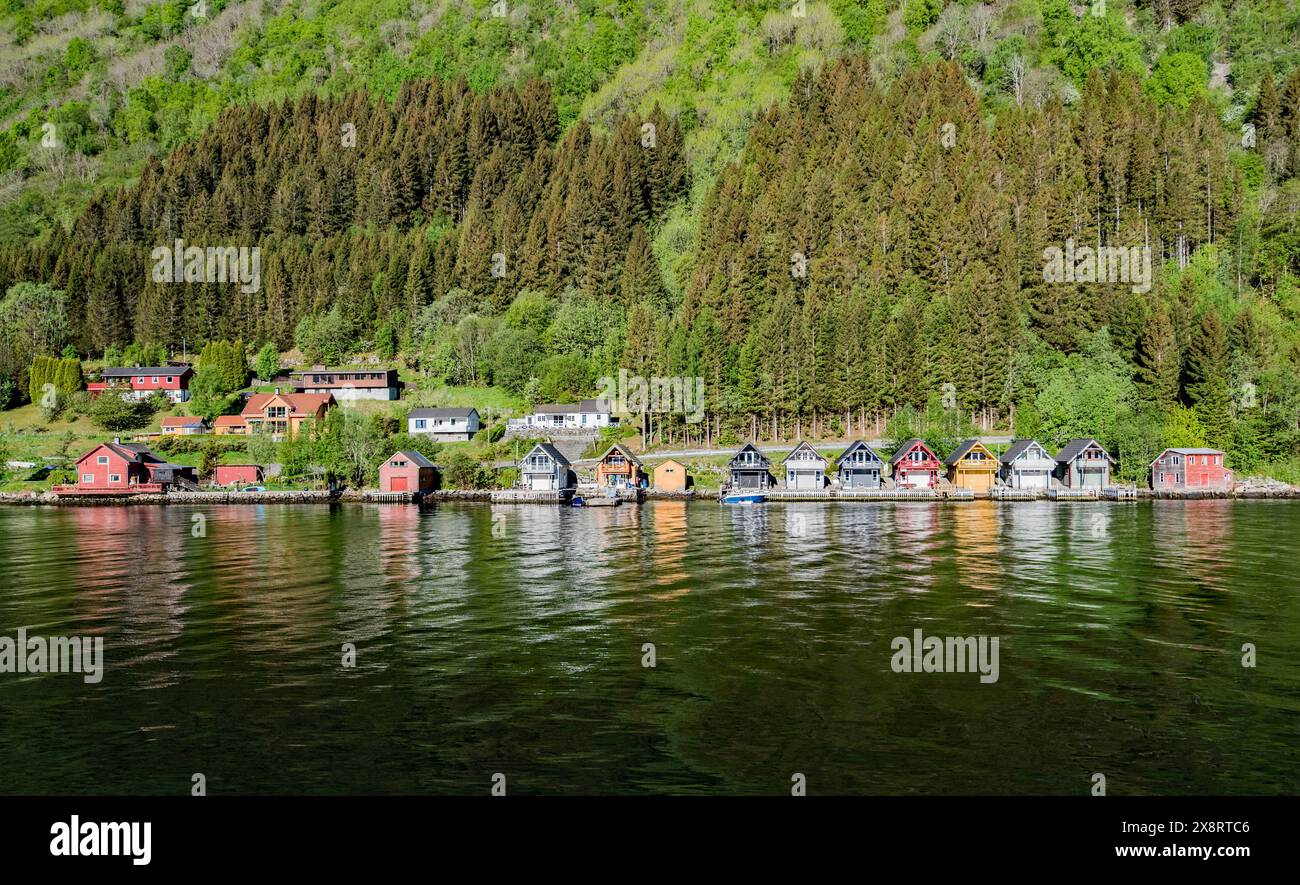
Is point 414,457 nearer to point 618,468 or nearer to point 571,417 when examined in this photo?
point 571,417

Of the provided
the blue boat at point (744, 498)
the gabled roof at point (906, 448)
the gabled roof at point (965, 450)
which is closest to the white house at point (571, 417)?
the blue boat at point (744, 498)

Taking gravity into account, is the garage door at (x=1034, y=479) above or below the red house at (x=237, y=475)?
below

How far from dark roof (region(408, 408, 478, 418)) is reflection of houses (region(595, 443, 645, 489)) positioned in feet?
97.2

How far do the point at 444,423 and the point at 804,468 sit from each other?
54592mm

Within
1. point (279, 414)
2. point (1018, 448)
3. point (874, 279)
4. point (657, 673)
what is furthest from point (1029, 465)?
point (279, 414)

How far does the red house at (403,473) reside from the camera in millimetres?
121750

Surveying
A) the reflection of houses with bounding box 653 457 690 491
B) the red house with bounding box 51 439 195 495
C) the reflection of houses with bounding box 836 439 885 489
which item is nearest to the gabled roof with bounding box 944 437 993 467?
the reflection of houses with bounding box 836 439 885 489

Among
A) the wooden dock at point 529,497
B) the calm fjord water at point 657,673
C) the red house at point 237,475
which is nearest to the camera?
the calm fjord water at point 657,673

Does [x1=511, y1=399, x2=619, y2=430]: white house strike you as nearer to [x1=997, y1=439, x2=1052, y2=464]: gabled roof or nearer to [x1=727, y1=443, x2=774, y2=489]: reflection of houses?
[x1=727, y1=443, x2=774, y2=489]: reflection of houses

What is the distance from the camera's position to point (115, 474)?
12369cm

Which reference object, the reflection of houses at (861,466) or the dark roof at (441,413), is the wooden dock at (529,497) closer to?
the dark roof at (441,413)

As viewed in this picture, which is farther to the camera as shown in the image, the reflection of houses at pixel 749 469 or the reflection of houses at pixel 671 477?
the reflection of houses at pixel 671 477

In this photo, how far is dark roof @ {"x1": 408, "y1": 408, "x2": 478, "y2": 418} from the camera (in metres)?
141

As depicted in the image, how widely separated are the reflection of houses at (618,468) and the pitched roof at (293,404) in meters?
51.6
